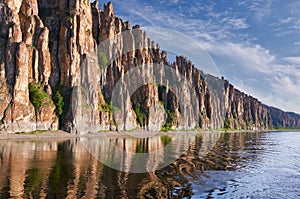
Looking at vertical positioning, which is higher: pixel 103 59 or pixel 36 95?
pixel 103 59

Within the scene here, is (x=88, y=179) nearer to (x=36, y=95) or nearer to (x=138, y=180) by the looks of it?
(x=138, y=180)

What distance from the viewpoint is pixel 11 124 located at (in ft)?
375

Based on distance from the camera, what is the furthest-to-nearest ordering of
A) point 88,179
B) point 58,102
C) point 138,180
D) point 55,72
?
1. point 55,72
2. point 58,102
3. point 138,180
4. point 88,179

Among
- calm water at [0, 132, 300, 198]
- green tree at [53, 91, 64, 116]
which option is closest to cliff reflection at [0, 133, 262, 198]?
calm water at [0, 132, 300, 198]

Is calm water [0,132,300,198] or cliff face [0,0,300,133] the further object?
cliff face [0,0,300,133]

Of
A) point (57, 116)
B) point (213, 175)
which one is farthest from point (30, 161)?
point (57, 116)

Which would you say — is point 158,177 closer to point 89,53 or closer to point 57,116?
point 57,116

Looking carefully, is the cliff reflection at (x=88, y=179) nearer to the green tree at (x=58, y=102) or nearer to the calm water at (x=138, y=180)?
the calm water at (x=138, y=180)

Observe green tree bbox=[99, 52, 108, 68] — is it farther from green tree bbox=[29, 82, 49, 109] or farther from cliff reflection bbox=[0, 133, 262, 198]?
cliff reflection bbox=[0, 133, 262, 198]

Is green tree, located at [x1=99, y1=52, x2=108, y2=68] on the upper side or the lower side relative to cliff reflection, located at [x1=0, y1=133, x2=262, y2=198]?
upper

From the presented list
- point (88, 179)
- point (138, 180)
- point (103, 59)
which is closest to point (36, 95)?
point (103, 59)

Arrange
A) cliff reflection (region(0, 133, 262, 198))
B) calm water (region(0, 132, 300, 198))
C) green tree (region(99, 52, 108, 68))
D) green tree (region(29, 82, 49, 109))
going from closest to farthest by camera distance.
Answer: cliff reflection (region(0, 133, 262, 198)), calm water (region(0, 132, 300, 198)), green tree (region(29, 82, 49, 109)), green tree (region(99, 52, 108, 68))

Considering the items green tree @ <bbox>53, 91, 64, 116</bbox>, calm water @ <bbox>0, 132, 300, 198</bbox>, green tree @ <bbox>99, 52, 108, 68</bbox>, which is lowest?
calm water @ <bbox>0, 132, 300, 198</bbox>

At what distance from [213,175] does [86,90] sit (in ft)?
414
